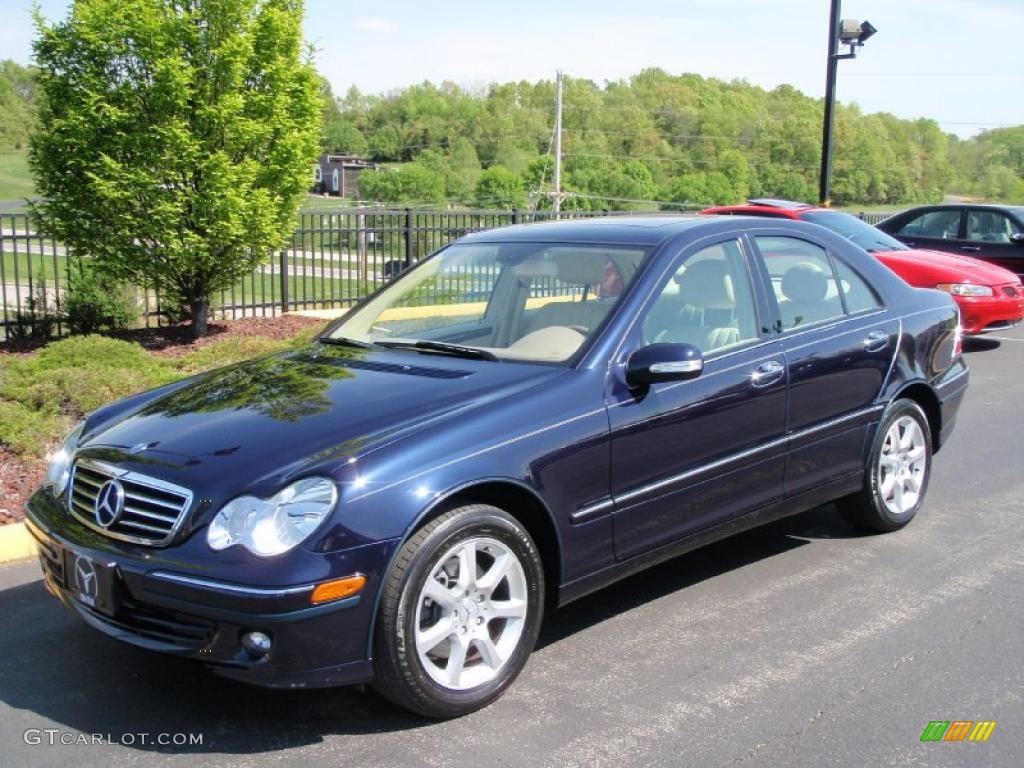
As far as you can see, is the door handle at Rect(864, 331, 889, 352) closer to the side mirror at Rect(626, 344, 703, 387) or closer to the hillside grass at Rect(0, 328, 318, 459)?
the side mirror at Rect(626, 344, 703, 387)

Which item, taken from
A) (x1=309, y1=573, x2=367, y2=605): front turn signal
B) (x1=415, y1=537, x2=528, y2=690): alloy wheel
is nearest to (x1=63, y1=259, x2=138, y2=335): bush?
(x1=415, y1=537, x2=528, y2=690): alloy wheel

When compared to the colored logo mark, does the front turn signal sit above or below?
above

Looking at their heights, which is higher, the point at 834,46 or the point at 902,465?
the point at 834,46

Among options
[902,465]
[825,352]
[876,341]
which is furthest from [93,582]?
[902,465]

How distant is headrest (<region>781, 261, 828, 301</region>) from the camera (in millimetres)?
5168

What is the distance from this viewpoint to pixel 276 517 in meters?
3.38

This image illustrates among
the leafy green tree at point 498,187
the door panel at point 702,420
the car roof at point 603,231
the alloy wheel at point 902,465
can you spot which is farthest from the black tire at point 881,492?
the leafy green tree at point 498,187

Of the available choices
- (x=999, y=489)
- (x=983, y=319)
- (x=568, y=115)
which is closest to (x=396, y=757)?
(x=999, y=489)

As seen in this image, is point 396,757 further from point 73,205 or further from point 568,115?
point 568,115

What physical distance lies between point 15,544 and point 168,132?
550 cm

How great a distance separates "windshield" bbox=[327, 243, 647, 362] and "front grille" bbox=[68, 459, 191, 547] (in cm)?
141

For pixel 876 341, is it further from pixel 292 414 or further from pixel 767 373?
pixel 292 414

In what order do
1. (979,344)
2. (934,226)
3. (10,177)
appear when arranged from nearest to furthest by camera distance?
(979,344) < (934,226) < (10,177)

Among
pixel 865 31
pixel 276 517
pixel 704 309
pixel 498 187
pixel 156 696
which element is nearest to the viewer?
pixel 276 517
